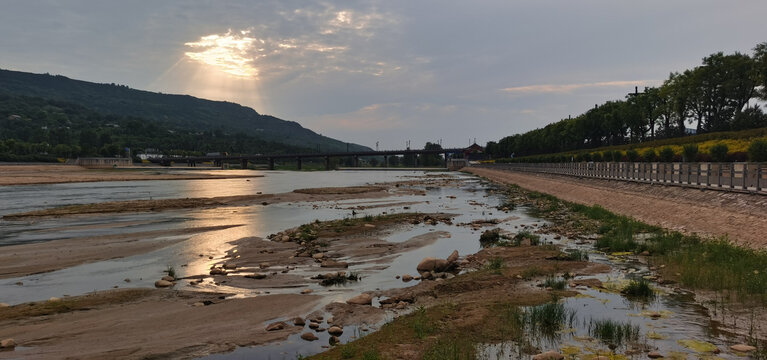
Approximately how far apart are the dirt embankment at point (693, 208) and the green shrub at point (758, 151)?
10.7m

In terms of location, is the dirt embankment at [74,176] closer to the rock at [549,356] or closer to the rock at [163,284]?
the rock at [163,284]

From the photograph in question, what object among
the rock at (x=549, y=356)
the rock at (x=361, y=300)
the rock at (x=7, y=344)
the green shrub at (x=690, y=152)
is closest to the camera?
the rock at (x=549, y=356)

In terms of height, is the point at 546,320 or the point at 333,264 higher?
the point at 546,320

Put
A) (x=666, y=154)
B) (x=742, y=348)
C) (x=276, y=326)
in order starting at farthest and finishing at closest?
1. (x=666, y=154)
2. (x=276, y=326)
3. (x=742, y=348)

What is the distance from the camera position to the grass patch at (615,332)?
10.8 m

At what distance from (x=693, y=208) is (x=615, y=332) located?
21195 mm

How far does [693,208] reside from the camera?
27.8 metres

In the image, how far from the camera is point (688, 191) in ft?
103

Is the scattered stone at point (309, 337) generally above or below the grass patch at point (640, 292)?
below

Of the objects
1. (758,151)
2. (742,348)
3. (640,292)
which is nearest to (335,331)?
(742,348)

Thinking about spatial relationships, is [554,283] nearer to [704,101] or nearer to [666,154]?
[666,154]

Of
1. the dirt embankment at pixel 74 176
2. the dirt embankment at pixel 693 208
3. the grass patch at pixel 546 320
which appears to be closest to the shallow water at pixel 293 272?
the grass patch at pixel 546 320

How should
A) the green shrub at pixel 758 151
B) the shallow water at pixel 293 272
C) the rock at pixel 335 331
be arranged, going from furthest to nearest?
the green shrub at pixel 758 151
the rock at pixel 335 331
the shallow water at pixel 293 272

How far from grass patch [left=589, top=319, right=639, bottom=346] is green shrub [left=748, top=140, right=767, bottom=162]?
41418 millimetres
